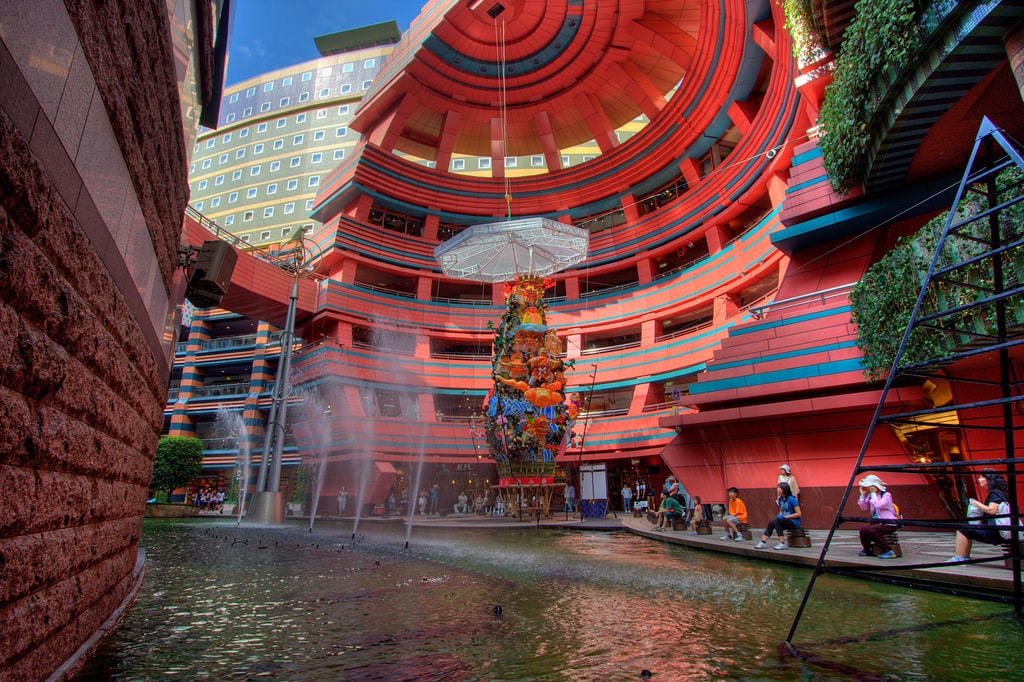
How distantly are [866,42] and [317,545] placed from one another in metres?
15.5

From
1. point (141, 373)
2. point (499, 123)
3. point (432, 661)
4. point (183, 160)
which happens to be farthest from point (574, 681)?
point (499, 123)

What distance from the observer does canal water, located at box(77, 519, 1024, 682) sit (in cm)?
344

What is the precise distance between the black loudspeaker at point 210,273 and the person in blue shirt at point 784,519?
32.4 ft

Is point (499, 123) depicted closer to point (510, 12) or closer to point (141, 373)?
point (510, 12)

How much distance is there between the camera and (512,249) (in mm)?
24859

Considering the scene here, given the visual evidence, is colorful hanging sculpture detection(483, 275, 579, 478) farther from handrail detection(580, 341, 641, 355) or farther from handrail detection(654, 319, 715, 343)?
handrail detection(580, 341, 641, 355)

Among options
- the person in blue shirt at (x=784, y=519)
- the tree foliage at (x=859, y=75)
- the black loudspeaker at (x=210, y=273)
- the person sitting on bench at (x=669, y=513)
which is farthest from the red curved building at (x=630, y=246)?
the black loudspeaker at (x=210, y=273)

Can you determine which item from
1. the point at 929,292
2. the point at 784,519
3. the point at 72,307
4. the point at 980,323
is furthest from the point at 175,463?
the point at 980,323

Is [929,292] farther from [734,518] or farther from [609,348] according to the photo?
[609,348]

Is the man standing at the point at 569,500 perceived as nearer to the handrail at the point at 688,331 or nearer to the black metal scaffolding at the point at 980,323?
the handrail at the point at 688,331

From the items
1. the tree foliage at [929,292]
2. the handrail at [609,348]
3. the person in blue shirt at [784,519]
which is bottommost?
the person in blue shirt at [784,519]

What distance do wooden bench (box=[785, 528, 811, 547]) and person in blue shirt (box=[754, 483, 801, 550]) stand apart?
0.10 metres

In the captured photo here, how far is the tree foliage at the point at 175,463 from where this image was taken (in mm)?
33156

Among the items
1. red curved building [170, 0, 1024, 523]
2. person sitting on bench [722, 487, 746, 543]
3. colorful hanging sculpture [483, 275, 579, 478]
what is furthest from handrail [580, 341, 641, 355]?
person sitting on bench [722, 487, 746, 543]
